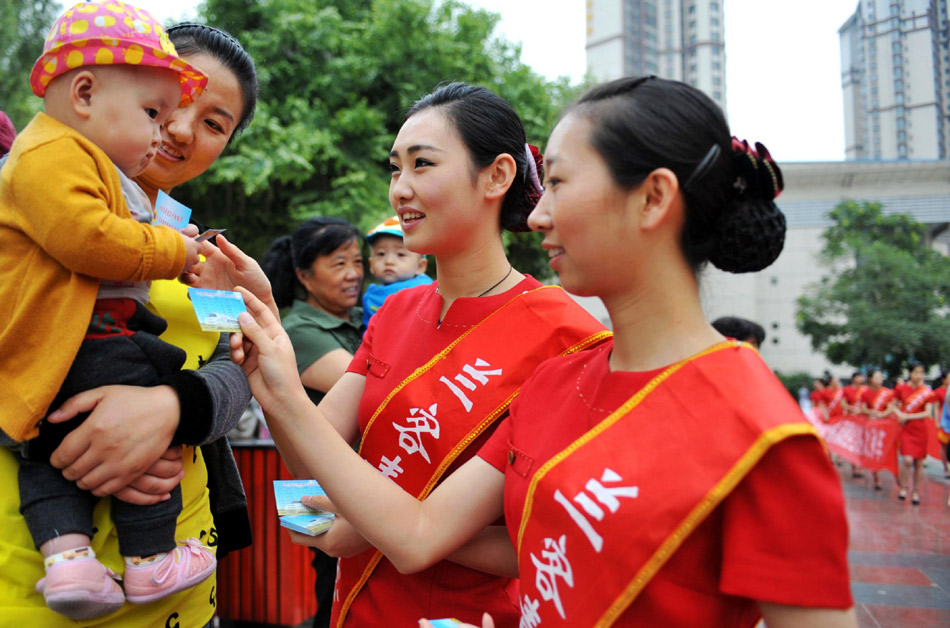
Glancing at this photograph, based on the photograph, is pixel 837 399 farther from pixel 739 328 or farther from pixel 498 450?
pixel 498 450

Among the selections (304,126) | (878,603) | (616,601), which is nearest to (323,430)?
(616,601)

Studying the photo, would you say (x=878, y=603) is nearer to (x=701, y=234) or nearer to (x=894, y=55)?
(x=894, y=55)

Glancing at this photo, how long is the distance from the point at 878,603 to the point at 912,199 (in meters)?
22.7

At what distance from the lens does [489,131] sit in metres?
1.83

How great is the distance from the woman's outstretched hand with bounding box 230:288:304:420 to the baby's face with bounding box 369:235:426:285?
2800 millimetres

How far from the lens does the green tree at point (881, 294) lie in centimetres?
2375

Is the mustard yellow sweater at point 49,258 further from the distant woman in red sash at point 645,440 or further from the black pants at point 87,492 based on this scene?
the distant woman in red sash at point 645,440

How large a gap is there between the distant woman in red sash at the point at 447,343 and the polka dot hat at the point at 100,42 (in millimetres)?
620

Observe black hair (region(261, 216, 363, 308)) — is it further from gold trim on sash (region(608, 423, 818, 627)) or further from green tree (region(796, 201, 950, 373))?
green tree (region(796, 201, 950, 373))

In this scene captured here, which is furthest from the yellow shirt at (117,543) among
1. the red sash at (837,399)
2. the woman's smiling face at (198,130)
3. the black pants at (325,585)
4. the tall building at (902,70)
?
the red sash at (837,399)

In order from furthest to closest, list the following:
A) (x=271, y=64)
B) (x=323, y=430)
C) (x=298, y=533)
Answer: (x=271, y=64), (x=298, y=533), (x=323, y=430)

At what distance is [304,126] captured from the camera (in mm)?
9570

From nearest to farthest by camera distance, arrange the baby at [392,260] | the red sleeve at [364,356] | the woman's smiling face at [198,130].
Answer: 1. the woman's smiling face at [198,130]
2. the red sleeve at [364,356]
3. the baby at [392,260]

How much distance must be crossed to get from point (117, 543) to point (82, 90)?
890 millimetres
